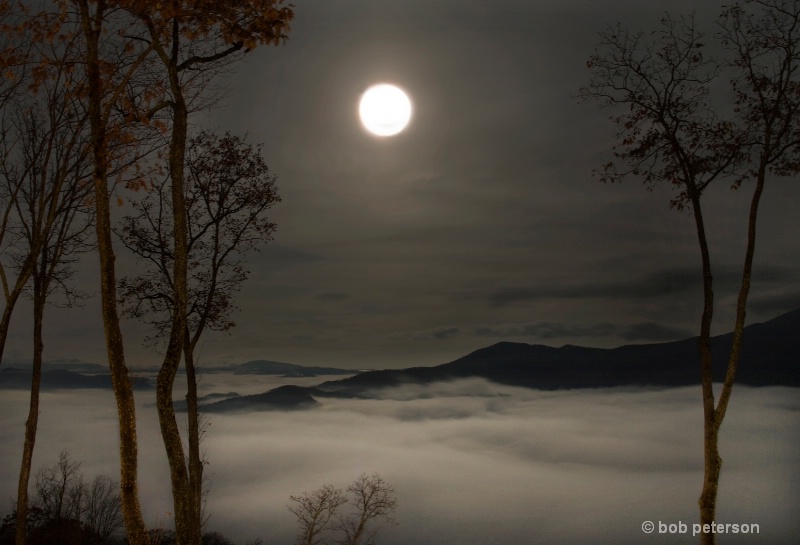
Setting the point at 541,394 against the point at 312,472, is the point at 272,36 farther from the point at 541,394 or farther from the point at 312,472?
the point at 541,394

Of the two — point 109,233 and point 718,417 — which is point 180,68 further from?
point 718,417

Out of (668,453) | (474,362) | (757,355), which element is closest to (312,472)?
(474,362)

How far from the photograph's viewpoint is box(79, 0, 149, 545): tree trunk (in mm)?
Answer: 7730

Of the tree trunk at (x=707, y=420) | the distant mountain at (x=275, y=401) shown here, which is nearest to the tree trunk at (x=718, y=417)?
the tree trunk at (x=707, y=420)

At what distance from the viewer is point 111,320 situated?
7.91 meters

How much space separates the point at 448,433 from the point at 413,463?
15742 millimetres

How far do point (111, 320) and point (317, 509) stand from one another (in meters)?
14.0

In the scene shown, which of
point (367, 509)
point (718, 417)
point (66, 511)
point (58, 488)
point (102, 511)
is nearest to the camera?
point (718, 417)

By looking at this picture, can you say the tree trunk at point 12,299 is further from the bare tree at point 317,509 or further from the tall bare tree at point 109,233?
the bare tree at point 317,509

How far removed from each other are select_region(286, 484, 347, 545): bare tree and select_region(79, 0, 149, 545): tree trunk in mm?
12733

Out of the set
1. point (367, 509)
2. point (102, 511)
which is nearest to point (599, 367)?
point (102, 511)

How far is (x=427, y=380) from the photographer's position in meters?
54.9

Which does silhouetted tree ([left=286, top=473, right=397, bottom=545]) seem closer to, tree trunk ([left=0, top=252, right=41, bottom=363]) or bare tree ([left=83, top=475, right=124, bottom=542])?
tree trunk ([left=0, top=252, right=41, bottom=363])

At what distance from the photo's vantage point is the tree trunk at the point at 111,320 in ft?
25.4
